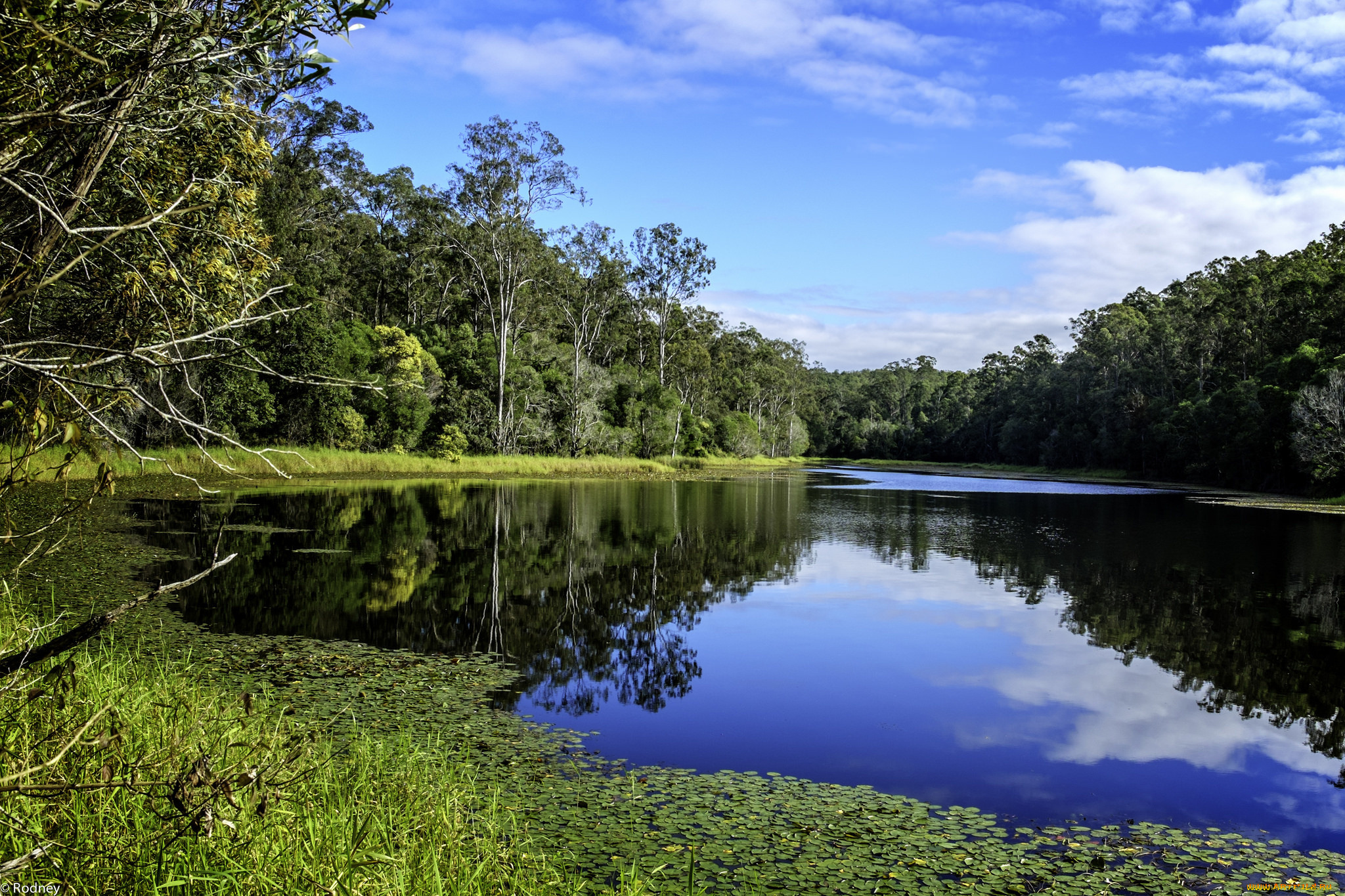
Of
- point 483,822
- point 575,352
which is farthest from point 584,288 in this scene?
point 483,822

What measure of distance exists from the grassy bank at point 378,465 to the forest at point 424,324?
1.40 m

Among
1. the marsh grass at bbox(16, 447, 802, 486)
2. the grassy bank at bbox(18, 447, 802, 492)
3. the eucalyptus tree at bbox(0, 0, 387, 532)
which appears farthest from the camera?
the grassy bank at bbox(18, 447, 802, 492)

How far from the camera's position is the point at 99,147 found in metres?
3.92

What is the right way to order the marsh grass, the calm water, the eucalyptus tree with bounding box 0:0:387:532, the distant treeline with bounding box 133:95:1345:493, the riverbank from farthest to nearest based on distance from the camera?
the distant treeline with bounding box 133:95:1345:493 → the marsh grass → the calm water → the riverbank → the eucalyptus tree with bounding box 0:0:387:532

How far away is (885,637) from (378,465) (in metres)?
29.1

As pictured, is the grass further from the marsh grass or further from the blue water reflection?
the blue water reflection

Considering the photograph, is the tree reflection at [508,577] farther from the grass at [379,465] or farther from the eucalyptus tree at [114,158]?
the eucalyptus tree at [114,158]

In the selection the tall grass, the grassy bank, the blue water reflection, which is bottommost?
the blue water reflection

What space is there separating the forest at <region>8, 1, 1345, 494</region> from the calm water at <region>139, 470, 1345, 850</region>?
3814 millimetres

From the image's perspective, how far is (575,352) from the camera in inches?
1948

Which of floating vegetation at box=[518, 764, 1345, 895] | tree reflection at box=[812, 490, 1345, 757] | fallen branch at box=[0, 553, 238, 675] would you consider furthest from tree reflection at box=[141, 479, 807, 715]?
fallen branch at box=[0, 553, 238, 675]

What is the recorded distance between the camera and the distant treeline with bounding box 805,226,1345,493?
43.6 m

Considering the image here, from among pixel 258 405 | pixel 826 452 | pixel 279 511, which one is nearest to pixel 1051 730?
pixel 279 511

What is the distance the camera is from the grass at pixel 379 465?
26328mm
